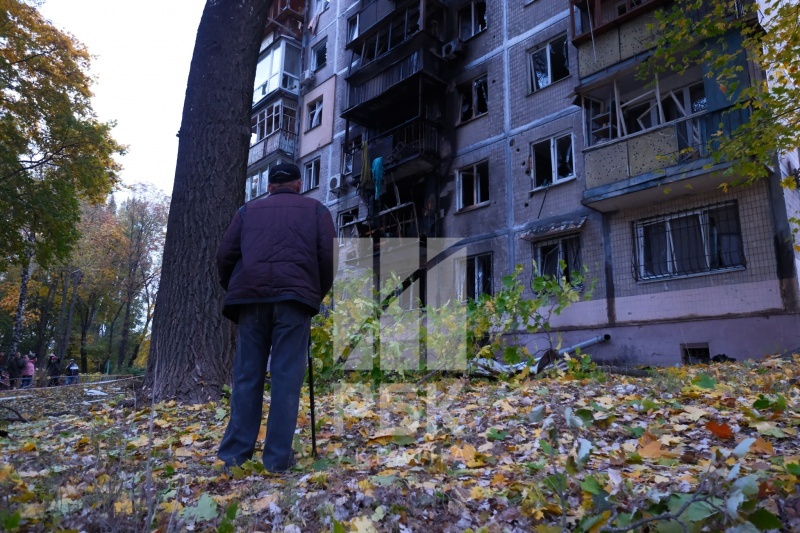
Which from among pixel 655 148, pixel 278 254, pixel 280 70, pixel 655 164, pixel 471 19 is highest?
pixel 280 70

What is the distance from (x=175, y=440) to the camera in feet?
12.6

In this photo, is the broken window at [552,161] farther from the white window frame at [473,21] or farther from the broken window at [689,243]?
the white window frame at [473,21]

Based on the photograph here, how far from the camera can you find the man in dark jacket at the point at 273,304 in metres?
3.12

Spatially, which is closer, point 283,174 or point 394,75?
point 283,174

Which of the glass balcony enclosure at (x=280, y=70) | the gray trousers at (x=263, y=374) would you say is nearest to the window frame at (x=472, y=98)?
the glass balcony enclosure at (x=280, y=70)

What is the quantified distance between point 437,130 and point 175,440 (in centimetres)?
1607

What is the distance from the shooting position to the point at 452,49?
18.1 meters

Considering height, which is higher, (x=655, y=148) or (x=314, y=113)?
(x=314, y=113)

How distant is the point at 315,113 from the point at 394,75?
697 cm

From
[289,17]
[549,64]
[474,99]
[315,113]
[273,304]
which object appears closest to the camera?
[273,304]

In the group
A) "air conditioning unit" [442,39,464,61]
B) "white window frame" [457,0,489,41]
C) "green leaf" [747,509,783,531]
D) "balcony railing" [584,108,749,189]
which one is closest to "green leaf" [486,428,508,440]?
"green leaf" [747,509,783,531]

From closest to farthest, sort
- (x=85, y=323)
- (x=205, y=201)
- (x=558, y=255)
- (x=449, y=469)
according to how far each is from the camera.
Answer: (x=449, y=469)
(x=205, y=201)
(x=558, y=255)
(x=85, y=323)

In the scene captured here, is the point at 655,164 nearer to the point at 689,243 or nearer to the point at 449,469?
the point at 689,243

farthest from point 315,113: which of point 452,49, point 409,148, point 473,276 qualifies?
point 473,276
